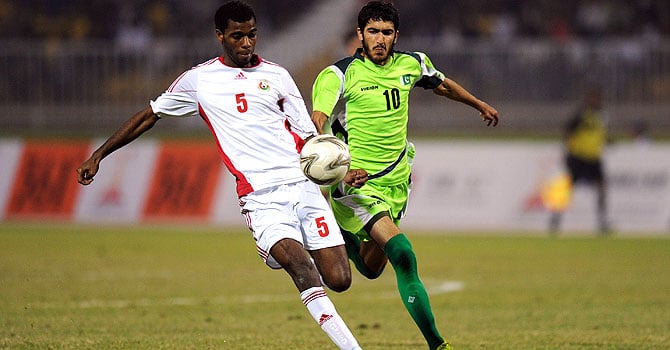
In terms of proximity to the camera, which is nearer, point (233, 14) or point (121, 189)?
point (233, 14)

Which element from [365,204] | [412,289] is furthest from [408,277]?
[365,204]

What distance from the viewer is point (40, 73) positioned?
24344 mm

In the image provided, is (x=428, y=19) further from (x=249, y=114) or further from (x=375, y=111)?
(x=249, y=114)

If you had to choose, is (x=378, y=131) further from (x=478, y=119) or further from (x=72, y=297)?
(x=478, y=119)

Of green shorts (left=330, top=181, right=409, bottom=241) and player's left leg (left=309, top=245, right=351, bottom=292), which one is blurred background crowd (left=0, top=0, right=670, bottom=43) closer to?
green shorts (left=330, top=181, right=409, bottom=241)

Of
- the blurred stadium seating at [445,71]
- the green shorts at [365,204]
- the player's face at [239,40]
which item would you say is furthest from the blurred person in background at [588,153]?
the player's face at [239,40]

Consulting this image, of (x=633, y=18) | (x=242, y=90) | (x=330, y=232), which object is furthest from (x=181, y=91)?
(x=633, y=18)

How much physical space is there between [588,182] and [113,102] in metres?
9.67

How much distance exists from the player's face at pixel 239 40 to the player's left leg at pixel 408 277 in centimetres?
171

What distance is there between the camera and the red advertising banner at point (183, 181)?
73.8 ft

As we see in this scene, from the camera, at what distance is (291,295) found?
1366cm

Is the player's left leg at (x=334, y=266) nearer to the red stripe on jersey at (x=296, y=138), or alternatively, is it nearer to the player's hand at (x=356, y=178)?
the player's hand at (x=356, y=178)

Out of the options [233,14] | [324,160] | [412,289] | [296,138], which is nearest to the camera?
[324,160]

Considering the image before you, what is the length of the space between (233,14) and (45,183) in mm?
15648
